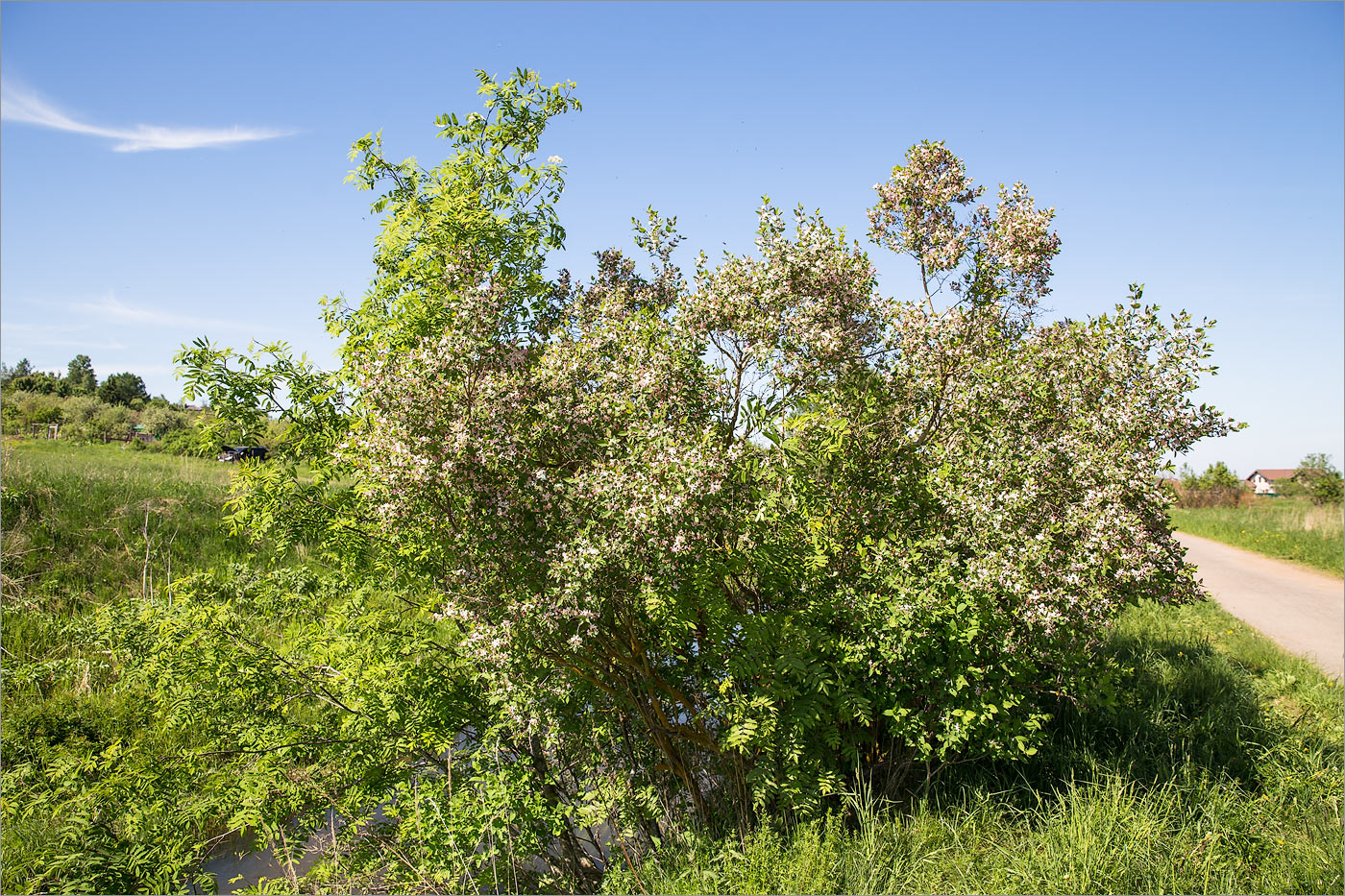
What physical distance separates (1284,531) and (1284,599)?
323 inches

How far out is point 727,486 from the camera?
13.8 feet

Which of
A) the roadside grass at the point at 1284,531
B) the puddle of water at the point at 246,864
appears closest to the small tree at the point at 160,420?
the puddle of water at the point at 246,864

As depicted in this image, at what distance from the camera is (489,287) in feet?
14.5

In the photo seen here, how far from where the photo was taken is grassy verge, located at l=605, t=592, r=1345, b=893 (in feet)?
14.1

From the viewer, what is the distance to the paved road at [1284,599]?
987cm

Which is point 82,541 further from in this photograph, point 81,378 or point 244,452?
point 81,378

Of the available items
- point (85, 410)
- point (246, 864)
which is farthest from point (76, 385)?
point (246, 864)

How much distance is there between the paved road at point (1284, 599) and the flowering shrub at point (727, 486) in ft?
15.9

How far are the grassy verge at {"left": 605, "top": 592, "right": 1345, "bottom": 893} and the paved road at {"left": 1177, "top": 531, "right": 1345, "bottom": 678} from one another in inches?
98.0

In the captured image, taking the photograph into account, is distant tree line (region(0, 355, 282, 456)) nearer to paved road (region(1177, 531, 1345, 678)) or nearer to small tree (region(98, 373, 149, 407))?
small tree (region(98, 373, 149, 407))

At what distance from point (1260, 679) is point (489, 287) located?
8801 mm

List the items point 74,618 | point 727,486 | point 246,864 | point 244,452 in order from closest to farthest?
point 727,486 < point 244,452 < point 246,864 < point 74,618

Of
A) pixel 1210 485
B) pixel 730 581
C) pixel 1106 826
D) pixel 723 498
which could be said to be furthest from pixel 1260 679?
pixel 1210 485

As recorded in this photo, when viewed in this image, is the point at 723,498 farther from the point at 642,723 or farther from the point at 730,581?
the point at 642,723
